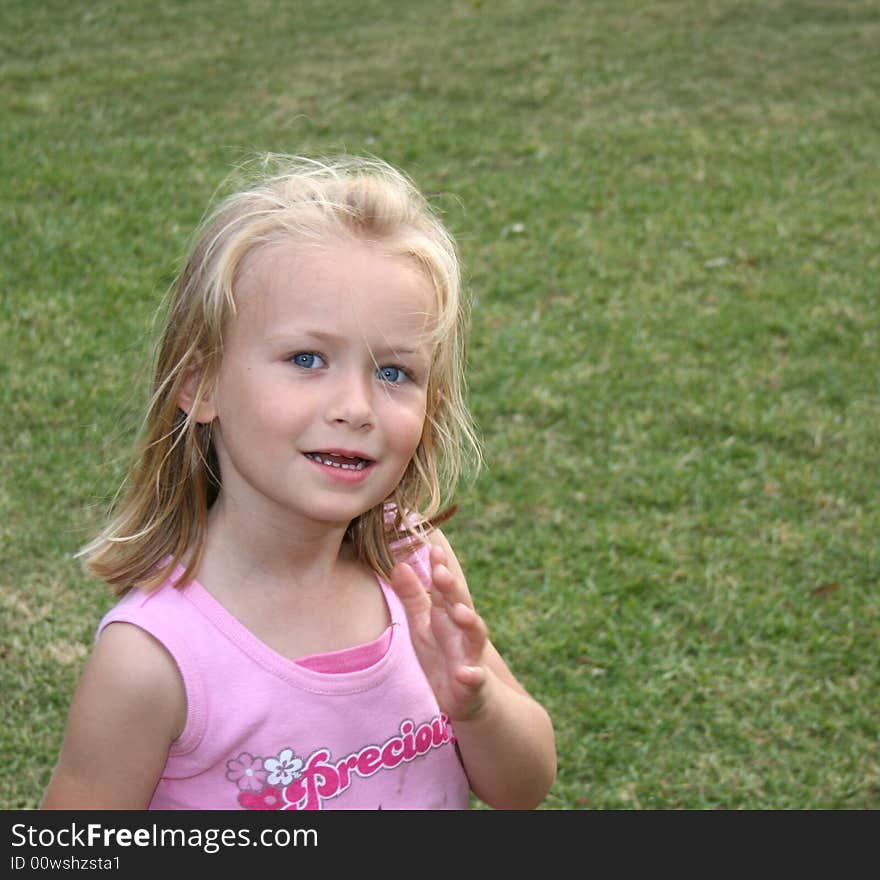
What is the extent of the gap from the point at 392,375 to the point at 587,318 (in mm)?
3579

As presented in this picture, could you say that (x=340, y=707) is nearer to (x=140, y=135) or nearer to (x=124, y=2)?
(x=140, y=135)

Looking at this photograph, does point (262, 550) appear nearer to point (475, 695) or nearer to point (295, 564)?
point (295, 564)

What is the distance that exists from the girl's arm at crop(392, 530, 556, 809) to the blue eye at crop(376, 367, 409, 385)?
0.23 m

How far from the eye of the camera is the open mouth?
1753 millimetres

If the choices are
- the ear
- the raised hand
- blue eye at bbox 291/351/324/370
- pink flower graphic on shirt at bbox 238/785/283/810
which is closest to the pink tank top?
pink flower graphic on shirt at bbox 238/785/283/810

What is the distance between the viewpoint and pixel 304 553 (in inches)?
75.8

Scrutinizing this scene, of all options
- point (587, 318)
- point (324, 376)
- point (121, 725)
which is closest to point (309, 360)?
point (324, 376)

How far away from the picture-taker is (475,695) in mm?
1771

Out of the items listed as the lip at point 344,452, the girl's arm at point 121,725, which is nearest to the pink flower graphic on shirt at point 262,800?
the girl's arm at point 121,725

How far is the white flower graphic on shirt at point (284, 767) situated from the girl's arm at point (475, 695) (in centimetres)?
22

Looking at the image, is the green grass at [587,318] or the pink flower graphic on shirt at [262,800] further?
the green grass at [587,318]

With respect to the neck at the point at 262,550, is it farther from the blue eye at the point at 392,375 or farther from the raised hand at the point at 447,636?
the blue eye at the point at 392,375

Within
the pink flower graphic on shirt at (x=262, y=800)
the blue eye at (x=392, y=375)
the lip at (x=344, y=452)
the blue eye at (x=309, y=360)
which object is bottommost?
the pink flower graphic on shirt at (x=262, y=800)

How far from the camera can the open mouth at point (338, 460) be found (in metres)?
1.75
